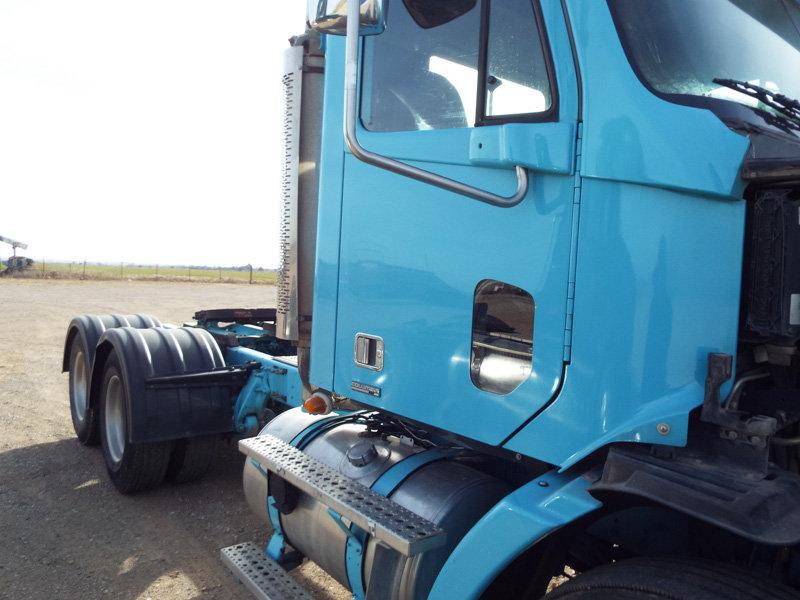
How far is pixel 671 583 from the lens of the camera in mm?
1647

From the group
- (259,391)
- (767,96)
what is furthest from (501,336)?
(259,391)

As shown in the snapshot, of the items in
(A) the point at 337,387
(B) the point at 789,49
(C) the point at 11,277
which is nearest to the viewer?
(B) the point at 789,49

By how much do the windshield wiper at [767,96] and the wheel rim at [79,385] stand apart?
5362mm

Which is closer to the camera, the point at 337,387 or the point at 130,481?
the point at 337,387

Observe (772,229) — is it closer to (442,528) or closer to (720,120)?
(720,120)

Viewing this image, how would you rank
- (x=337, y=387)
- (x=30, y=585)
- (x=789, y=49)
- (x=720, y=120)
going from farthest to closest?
(x=30, y=585)
(x=337, y=387)
(x=789, y=49)
(x=720, y=120)

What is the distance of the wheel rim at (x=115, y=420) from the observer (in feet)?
15.8

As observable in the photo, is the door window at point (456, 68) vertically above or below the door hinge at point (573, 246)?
above

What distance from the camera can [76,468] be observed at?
5.25 m

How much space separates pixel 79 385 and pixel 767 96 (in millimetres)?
5736

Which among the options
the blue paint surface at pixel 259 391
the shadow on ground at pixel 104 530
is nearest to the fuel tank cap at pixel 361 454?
the shadow on ground at pixel 104 530

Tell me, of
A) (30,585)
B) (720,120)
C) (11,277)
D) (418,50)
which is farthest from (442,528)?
(11,277)

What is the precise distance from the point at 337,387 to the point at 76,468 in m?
3.43

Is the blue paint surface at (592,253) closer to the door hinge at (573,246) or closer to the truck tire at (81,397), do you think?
the door hinge at (573,246)
